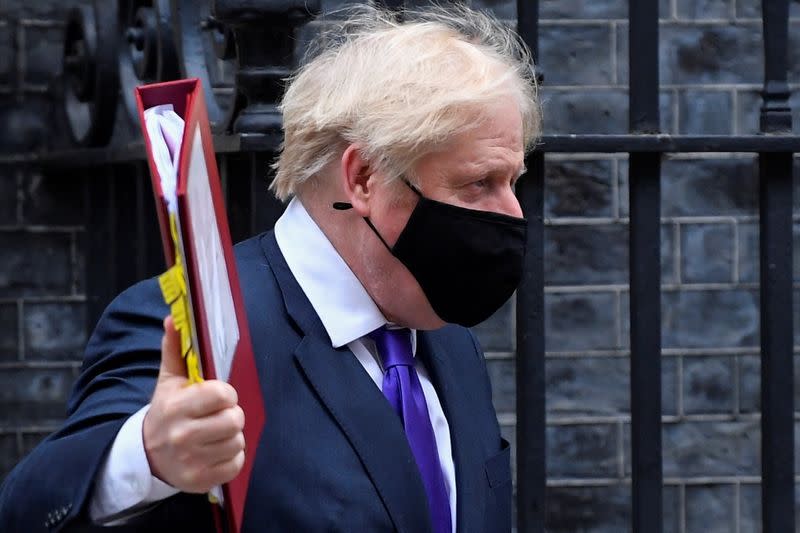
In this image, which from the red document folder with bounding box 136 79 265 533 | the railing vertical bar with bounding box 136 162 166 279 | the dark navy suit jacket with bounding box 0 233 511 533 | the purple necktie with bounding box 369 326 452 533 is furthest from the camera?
the railing vertical bar with bounding box 136 162 166 279

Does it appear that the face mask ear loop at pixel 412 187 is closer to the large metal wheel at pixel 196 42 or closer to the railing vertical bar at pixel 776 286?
the large metal wheel at pixel 196 42

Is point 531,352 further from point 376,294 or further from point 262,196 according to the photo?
point 376,294

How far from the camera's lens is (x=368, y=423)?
1751 mm

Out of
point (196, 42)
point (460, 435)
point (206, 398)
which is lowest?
point (460, 435)

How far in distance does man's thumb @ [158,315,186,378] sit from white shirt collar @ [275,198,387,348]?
1.69ft

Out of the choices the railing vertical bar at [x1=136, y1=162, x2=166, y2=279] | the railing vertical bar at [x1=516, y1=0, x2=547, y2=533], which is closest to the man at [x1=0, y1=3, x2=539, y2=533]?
the railing vertical bar at [x1=516, y1=0, x2=547, y2=533]

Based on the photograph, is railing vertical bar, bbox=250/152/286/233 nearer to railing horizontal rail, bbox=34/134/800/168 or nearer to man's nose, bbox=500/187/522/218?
railing horizontal rail, bbox=34/134/800/168

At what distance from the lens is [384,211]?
5.97 ft

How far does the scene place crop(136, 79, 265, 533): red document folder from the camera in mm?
1189

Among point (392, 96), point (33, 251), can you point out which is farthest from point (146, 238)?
point (392, 96)

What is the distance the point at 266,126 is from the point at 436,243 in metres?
0.53

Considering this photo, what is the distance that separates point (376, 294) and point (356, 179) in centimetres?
15

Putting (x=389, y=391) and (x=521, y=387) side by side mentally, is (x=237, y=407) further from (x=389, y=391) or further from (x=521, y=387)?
(x=521, y=387)

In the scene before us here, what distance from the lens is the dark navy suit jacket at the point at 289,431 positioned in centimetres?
154
